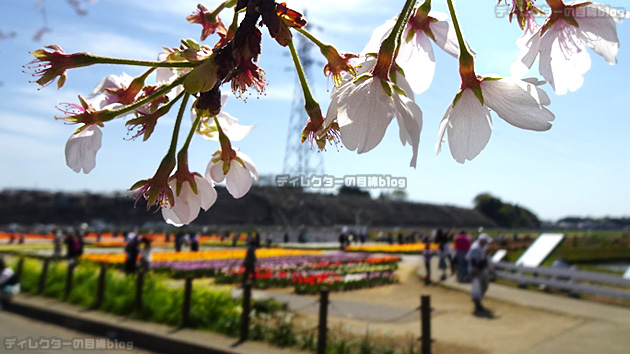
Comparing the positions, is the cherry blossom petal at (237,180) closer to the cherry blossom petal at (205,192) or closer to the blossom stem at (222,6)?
the cherry blossom petal at (205,192)

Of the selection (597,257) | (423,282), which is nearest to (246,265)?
(423,282)

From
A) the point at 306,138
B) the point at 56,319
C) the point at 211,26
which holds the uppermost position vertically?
the point at 211,26

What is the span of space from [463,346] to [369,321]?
2.31m

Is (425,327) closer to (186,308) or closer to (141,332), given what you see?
(186,308)

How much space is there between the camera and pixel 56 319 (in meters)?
10.1

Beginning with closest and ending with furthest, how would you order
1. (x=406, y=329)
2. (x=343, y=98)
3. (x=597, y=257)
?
(x=343, y=98) → (x=406, y=329) → (x=597, y=257)

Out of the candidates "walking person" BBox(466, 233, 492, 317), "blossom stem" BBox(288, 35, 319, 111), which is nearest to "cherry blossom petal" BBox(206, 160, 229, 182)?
"blossom stem" BBox(288, 35, 319, 111)

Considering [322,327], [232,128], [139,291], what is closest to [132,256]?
[139,291]

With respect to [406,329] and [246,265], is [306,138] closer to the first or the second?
[406,329]

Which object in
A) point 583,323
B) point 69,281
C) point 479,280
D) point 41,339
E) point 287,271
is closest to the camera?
point 41,339

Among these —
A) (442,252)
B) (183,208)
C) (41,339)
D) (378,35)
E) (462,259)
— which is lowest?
(41,339)

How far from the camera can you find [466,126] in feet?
1.73

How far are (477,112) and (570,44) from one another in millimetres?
134

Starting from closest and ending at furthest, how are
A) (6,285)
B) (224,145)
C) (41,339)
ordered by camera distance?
1. (224,145)
2. (41,339)
3. (6,285)
